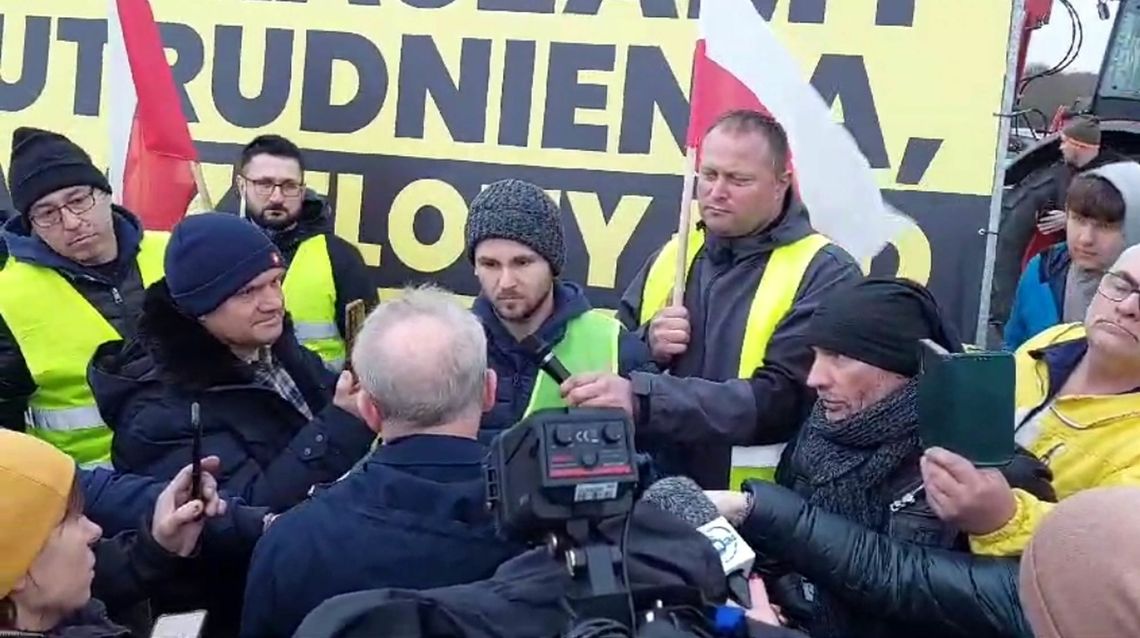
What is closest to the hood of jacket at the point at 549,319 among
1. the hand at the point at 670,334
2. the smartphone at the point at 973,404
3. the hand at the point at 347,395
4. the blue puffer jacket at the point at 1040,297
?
the hand at the point at 670,334

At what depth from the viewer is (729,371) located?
2908 millimetres

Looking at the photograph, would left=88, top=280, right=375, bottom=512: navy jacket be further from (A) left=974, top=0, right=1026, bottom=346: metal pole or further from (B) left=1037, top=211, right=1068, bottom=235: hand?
(B) left=1037, top=211, right=1068, bottom=235: hand

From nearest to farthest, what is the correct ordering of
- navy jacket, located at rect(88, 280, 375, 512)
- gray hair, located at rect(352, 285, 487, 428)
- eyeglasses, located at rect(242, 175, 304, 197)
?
gray hair, located at rect(352, 285, 487, 428) → navy jacket, located at rect(88, 280, 375, 512) → eyeglasses, located at rect(242, 175, 304, 197)

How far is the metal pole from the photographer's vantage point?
11.4ft

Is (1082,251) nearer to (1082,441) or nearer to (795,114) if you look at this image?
(795,114)

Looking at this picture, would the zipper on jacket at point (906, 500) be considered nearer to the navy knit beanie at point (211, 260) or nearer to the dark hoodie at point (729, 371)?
the dark hoodie at point (729, 371)

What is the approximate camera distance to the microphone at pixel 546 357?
2.41 m

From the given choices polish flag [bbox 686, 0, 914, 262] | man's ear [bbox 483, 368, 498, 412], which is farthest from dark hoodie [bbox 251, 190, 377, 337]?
man's ear [bbox 483, 368, 498, 412]

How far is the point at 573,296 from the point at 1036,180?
4.93 m

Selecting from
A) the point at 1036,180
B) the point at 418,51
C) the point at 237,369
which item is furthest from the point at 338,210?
the point at 1036,180

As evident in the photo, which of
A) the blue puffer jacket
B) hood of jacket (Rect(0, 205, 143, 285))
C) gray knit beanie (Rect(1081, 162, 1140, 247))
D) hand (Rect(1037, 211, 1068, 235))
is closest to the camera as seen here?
hood of jacket (Rect(0, 205, 143, 285))

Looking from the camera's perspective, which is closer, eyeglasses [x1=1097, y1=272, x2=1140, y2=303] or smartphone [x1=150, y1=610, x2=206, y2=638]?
smartphone [x1=150, y1=610, x2=206, y2=638]

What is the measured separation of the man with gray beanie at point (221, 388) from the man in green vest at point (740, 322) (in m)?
0.74

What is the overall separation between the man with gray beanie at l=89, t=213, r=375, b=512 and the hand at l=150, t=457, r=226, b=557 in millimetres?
141
